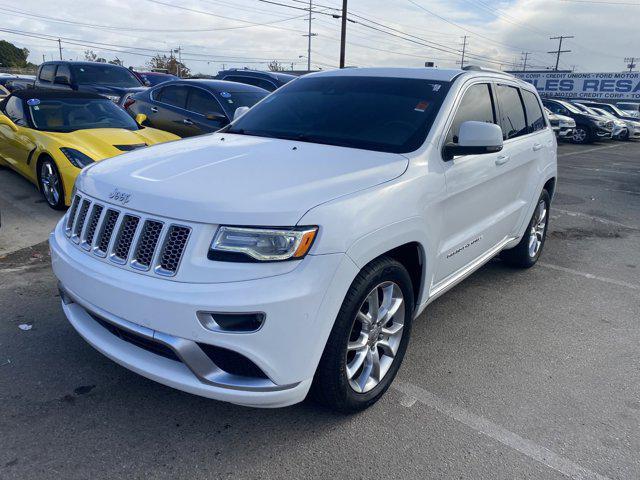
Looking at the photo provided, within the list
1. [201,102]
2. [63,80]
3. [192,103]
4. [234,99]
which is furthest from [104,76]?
[234,99]

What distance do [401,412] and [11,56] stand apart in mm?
96500

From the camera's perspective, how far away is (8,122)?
7.29 m

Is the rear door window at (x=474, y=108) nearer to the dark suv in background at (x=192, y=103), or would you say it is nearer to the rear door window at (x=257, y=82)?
the dark suv in background at (x=192, y=103)

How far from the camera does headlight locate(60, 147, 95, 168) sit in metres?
6.27

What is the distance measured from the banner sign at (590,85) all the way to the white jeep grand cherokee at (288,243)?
42614 mm

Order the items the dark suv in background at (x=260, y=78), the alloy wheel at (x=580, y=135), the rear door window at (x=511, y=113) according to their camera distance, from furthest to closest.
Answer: the alloy wheel at (x=580, y=135) → the dark suv in background at (x=260, y=78) → the rear door window at (x=511, y=113)

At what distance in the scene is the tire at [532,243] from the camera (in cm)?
511

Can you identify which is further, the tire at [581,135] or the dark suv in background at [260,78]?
the tire at [581,135]

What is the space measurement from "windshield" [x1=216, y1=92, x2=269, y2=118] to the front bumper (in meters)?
6.40

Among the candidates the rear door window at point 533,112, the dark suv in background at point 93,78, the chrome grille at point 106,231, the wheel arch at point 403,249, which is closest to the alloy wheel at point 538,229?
the rear door window at point 533,112

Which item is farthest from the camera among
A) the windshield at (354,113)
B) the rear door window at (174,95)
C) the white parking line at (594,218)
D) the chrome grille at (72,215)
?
the rear door window at (174,95)

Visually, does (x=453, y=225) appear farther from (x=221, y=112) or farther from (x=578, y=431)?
(x=221, y=112)

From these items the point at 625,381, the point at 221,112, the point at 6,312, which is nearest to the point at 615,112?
the point at 221,112

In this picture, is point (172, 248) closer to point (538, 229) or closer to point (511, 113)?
point (511, 113)
